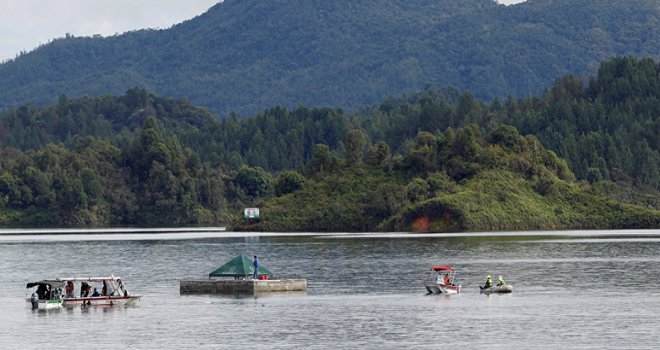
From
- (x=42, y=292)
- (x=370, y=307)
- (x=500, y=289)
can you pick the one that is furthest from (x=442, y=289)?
(x=42, y=292)

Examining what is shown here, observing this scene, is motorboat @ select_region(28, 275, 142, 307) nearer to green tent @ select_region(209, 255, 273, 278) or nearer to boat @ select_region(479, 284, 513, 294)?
green tent @ select_region(209, 255, 273, 278)

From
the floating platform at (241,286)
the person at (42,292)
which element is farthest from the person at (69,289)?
the floating platform at (241,286)

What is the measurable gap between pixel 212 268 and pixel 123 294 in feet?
131

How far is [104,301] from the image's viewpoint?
106812 mm

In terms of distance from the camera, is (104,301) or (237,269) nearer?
(104,301)

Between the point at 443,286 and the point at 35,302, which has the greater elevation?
the point at 35,302

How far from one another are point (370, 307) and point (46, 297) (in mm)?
25240

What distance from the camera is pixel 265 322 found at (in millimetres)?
93312

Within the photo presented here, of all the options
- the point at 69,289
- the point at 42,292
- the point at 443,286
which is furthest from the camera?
the point at 443,286

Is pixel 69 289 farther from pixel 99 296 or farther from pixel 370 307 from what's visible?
pixel 370 307

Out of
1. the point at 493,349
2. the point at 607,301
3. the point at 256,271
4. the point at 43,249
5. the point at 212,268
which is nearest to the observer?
the point at 493,349

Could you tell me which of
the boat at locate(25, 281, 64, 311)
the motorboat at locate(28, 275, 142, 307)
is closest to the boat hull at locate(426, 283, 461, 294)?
the motorboat at locate(28, 275, 142, 307)

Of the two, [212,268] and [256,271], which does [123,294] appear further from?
[212,268]

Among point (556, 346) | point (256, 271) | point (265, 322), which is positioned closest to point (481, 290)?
point (256, 271)
